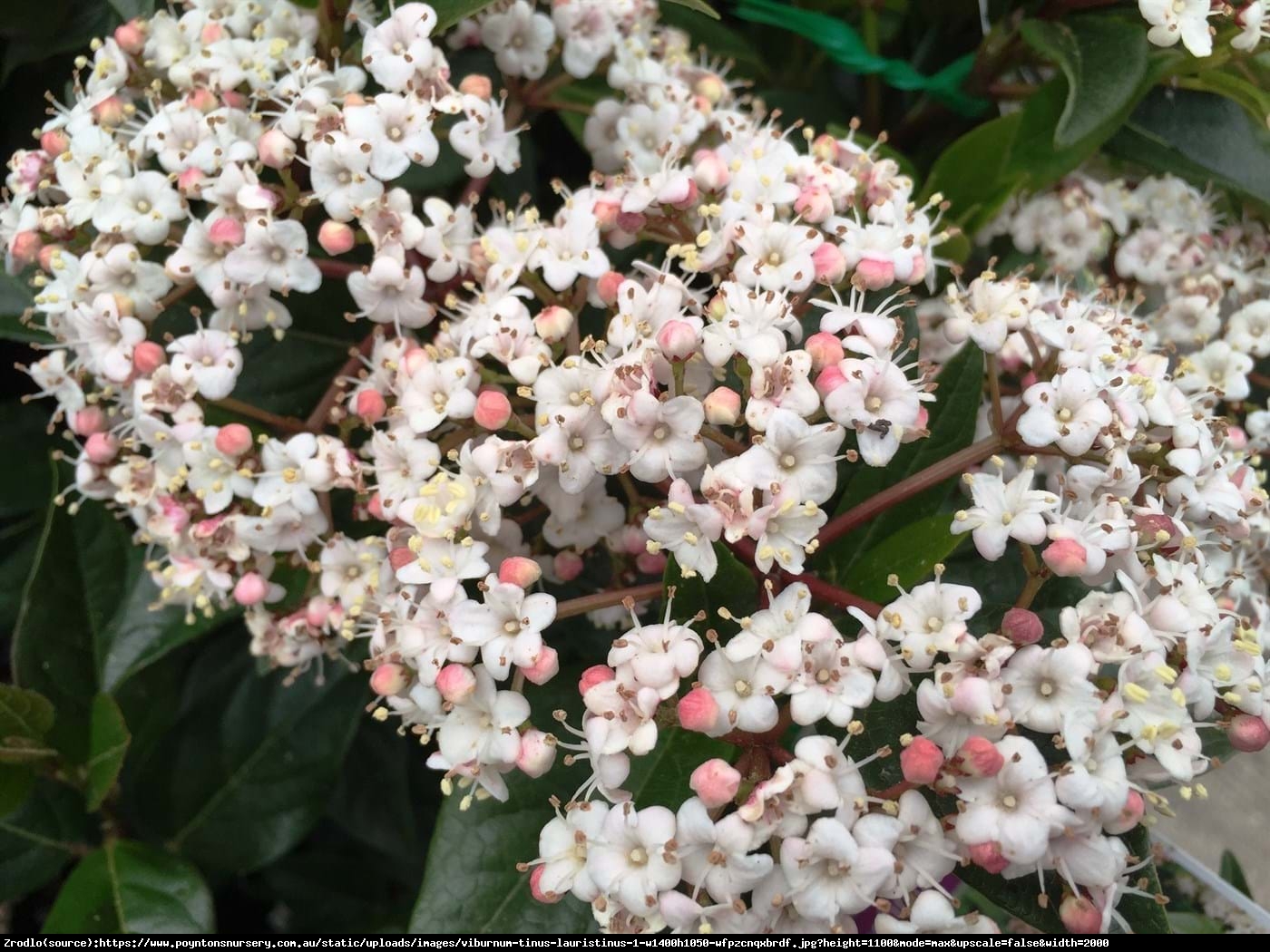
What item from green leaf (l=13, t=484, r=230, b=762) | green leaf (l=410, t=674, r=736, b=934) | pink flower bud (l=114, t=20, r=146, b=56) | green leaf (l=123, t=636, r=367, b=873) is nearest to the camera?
green leaf (l=410, t=674, r=736, b=934)

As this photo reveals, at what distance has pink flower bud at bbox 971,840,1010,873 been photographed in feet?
2.68

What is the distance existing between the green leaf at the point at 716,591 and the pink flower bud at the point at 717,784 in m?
0.15

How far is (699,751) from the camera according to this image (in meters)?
1.01

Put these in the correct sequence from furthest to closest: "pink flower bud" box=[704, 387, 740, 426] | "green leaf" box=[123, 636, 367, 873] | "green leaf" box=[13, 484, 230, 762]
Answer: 1. "green leaf" box=[123, 636, 367, 873]
2. "green leaf" box=[13, 484, 230, 762]
3. "pink flower bud" box=[704, 387, 740, 426]

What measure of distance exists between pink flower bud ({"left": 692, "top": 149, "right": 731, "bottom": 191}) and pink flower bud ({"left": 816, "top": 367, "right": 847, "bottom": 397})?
0.31 meters

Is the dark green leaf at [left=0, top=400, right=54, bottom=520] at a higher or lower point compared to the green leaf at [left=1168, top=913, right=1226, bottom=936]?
lower

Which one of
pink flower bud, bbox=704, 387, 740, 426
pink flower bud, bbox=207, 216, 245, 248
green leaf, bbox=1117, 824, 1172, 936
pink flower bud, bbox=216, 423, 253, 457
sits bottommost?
pink flower bud, bbox=216, 423, 253, 457

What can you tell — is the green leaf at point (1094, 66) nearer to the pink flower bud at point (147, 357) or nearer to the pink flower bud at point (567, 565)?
the pink flower bud at point (567, 565)

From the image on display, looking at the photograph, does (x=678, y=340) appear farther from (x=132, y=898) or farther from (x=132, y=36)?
(x=132, y=898)

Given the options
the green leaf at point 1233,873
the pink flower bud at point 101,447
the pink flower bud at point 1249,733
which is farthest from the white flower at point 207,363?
the green leaf at point 1233,873

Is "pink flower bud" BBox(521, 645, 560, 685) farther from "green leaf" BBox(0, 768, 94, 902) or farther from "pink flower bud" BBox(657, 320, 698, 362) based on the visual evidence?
"green leaf" BBox(0, 768, 94, 902)

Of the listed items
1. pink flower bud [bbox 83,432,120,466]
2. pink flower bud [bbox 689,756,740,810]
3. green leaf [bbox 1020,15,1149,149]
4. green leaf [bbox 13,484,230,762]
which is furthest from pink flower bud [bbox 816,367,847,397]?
green leaf [bbox 13,484,230,762]

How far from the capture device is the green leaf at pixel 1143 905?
902mm

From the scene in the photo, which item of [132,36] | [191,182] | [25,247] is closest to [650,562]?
[191,182]
